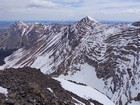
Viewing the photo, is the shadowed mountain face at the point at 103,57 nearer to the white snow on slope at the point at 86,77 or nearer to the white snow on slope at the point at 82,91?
the white snow on slope at the point at 86,77

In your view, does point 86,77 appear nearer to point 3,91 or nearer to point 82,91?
point 82,91

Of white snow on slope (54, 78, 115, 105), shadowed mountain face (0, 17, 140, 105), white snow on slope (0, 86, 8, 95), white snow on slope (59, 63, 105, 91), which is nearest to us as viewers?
white snow on slope (0, 86, 8, 95)

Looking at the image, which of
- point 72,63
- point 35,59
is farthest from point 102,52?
point 35,59

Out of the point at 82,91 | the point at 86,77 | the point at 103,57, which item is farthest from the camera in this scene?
the point at 103,57

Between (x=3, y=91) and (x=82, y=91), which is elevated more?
(x=3, y=91)

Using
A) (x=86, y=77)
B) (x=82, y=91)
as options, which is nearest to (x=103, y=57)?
(x=86, y=77)

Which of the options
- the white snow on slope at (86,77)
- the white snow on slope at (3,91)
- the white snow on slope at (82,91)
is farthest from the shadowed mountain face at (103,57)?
the white snow on slope at (3,91)

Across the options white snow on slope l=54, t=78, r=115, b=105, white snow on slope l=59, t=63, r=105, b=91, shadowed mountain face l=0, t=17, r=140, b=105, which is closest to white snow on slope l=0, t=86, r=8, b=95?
white snow on slope l=54, t=78, r=115, b=105

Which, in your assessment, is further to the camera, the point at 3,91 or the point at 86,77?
the point at 86,77

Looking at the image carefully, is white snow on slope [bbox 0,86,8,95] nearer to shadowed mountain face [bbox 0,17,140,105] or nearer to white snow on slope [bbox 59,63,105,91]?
shadowed mountain face [bbox 0,17,140,105]

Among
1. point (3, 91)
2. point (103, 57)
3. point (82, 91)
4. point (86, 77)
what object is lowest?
point (86, 77)

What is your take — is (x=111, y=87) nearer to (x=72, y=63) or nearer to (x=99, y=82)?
(x=99, y=82)
